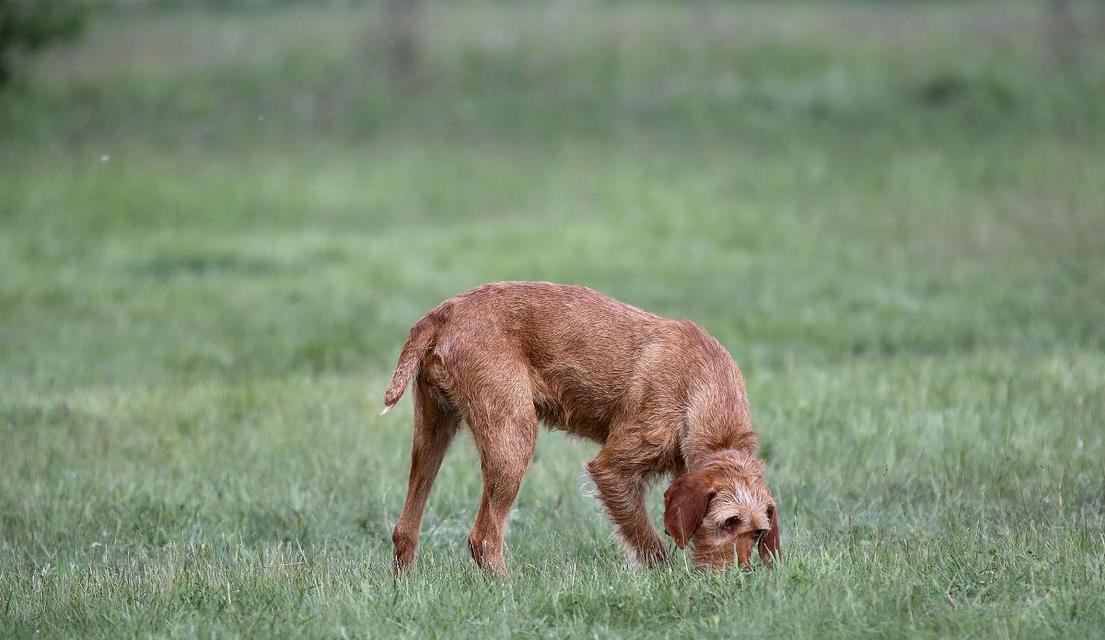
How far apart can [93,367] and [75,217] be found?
7.05 metres

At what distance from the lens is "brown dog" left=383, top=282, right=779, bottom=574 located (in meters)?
5.71

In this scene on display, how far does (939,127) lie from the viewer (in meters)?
21.7

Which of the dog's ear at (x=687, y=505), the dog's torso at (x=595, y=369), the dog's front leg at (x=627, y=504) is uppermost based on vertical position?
the dog's torso at (x=595, y=369)

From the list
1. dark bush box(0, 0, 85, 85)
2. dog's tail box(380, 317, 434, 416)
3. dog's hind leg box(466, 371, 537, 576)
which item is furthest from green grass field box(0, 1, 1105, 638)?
dark bush box(0, 0, 85, 85)

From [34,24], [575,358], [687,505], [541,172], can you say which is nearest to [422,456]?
[575,358]

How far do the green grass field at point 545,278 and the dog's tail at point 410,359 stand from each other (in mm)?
760

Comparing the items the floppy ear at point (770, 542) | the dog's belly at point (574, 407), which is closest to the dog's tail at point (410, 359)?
the dog's belly at point (574, 407)

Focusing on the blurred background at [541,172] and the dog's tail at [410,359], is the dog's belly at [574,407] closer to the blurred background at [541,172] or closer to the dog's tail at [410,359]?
the dog's tail at [410,359]

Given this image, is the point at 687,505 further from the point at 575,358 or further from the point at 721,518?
the point at 575,358

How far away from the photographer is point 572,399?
6.02m

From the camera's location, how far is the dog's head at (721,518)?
538cm

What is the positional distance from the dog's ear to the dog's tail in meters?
1.19

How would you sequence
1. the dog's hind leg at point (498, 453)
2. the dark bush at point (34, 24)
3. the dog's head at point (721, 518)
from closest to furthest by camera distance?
the dog's head at point (721, 518), the dog's hind leg at point (498, 453), the dark bush at point (34, 24)

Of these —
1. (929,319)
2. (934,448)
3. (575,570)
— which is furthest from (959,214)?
(575,570)
